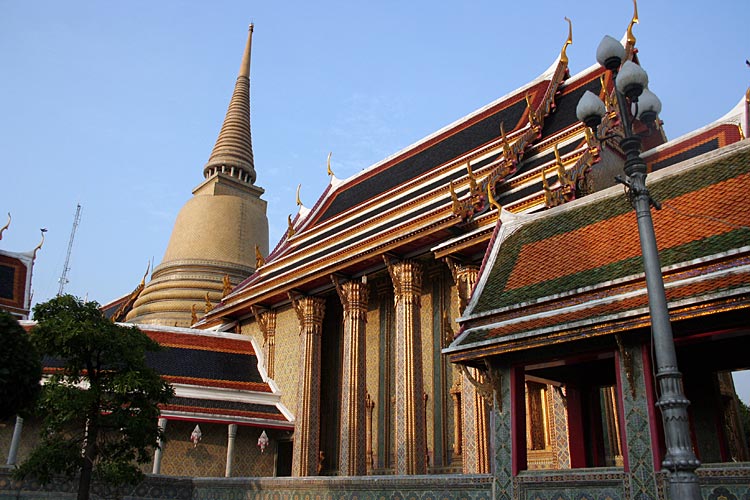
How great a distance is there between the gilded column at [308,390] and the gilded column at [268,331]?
187 centimetres

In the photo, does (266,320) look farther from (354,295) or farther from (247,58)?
(247,58)

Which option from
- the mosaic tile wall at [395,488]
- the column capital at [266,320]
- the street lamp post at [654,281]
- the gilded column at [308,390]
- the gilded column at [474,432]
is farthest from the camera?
the column capital at [266,320]

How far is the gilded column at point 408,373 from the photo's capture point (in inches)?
573

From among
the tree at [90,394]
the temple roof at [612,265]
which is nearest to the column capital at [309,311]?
the tree at [90,394]

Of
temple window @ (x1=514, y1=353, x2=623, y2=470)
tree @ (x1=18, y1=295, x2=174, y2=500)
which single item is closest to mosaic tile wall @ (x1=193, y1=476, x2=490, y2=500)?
temple window @ (x1=514, y1=353, x2=623, y2=470)

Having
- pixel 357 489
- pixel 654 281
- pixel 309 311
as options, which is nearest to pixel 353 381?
pixel 309 311

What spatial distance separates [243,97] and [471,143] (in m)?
22.6

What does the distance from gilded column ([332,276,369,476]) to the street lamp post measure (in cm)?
1162

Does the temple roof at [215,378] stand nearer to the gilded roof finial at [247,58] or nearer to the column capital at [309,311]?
the column capital at [309,311]

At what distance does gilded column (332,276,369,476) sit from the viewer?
1606 cm

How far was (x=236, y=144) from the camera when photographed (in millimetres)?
37250

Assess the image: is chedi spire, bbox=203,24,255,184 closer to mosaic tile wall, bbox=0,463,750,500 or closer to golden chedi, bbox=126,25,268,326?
golden chedi, bbox=126,25,268,326

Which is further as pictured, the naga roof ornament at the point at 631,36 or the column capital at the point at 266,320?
the column capital at the point at 266,320

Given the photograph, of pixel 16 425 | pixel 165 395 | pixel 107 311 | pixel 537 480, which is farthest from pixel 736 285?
pixel 107 311
